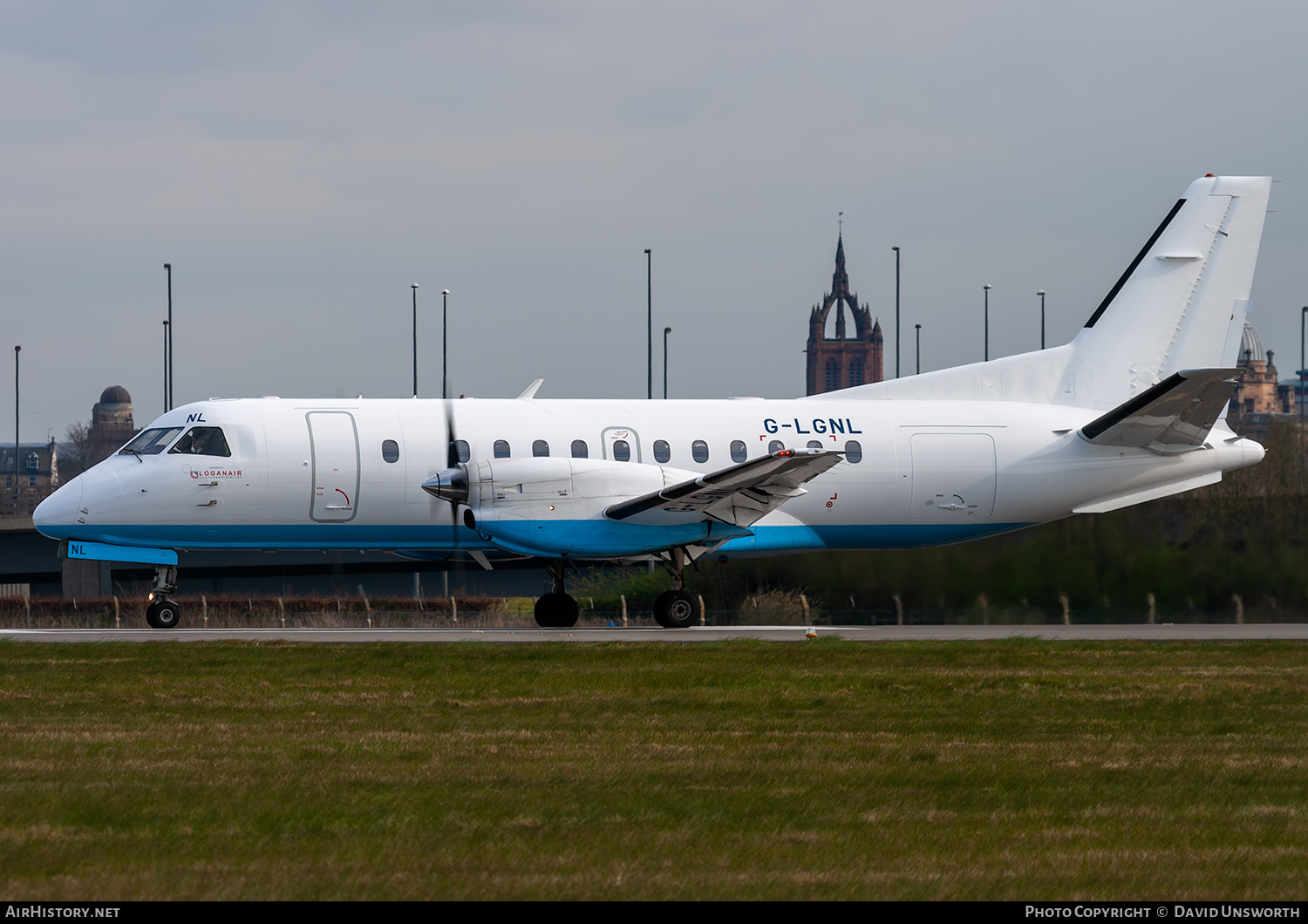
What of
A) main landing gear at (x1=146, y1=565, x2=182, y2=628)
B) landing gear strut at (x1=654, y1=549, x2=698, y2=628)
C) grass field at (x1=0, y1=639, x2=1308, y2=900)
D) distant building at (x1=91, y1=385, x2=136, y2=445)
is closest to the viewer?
grass field at (x1=0, y1=639, x2=1308, y2=900)

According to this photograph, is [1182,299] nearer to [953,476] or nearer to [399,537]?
[953,476]

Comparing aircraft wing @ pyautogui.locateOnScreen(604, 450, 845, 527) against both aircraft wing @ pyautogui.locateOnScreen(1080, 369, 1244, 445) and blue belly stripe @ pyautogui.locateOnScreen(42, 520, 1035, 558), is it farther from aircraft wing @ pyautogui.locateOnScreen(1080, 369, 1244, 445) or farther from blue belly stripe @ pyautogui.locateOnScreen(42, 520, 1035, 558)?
aircraft wing @ pyautogui.locateOnScreen(1080, 369, 1244, 445)

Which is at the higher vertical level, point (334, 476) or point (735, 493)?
point (334, 476)

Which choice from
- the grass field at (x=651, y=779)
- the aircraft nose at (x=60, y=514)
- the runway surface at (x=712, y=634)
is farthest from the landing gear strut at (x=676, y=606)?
the aircraft nose at (x=60, y=514)

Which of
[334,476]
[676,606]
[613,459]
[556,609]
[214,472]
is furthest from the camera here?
[556,609]

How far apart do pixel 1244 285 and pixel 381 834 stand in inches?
890

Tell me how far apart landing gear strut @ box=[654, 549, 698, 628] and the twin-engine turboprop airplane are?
0.04m

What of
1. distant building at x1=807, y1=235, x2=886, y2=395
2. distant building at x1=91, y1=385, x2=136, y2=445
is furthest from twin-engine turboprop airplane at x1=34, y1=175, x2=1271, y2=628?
distant building at x1=807, y1=235, x2=886, y2=395

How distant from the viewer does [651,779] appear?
9.72 metres

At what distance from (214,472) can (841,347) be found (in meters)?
170

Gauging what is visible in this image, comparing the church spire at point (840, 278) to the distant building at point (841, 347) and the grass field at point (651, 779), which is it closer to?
the distant building at point (841, 347)

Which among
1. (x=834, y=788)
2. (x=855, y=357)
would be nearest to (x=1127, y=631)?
(x=834, y=788)

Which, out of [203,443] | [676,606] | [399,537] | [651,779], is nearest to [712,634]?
[676,606]

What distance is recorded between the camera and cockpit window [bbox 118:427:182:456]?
22.7 meters
